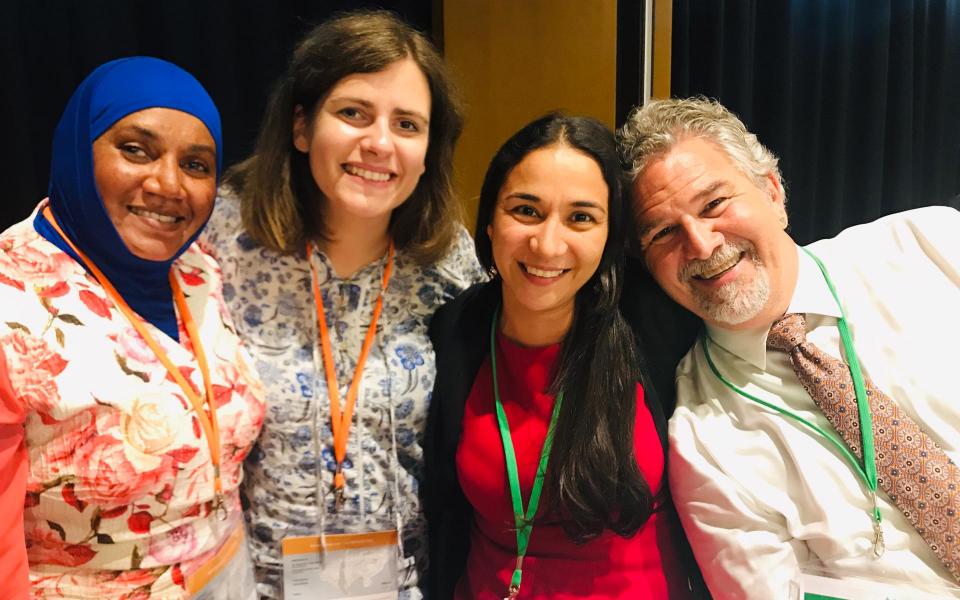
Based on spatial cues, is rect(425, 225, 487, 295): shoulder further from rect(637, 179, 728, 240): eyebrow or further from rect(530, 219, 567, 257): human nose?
rect(637, 179, 728, 240): eyebrow

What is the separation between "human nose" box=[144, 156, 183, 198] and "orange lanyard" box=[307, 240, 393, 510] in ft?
1.29

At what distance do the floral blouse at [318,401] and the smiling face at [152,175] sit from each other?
0.30m

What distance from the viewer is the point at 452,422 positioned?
1517mm

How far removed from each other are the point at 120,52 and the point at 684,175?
180cm

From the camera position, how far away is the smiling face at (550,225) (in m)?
1.38

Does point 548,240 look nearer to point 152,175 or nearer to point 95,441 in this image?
point 152,175

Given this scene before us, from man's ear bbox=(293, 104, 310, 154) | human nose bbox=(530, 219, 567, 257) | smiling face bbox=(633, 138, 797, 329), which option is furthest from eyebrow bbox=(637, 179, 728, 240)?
man's ear bbox=(293, 104, 310, 154)

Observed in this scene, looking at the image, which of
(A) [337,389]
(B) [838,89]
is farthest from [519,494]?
(B) [838,89]

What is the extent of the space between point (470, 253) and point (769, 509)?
1.03m

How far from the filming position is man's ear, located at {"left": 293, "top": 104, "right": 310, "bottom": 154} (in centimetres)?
156

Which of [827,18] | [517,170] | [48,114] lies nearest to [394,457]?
[517,170]

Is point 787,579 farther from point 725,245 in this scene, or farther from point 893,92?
point 893,92

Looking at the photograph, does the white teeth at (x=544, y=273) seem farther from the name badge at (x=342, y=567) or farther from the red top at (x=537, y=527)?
the name badge at (x=342, y=567)

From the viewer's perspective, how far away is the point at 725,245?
58.9 inches
